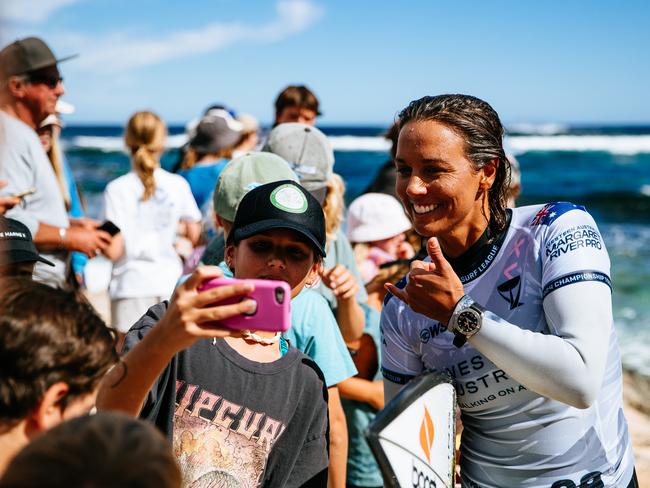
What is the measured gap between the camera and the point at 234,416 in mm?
2113

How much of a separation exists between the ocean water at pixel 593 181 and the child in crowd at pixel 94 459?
Answer: 13.1ft

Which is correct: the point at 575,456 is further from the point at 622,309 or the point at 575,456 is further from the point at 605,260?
the point at 622,309

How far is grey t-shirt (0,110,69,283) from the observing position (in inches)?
149

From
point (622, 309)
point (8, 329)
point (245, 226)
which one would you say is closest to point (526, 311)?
point (245, 226)

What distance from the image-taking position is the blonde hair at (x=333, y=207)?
3705mm

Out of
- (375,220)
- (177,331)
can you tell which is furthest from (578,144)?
(177,331)

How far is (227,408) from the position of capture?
211 centimetres

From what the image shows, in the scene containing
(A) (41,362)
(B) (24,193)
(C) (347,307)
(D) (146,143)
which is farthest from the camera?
(D) (146,143)

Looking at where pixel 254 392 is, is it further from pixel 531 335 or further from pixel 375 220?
pixel 375 220

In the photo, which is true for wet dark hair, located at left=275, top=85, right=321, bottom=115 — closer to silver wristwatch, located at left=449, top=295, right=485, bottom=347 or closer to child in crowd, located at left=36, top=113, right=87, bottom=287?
child in crowd, located at left=36, top=113, right=87, bottom=287

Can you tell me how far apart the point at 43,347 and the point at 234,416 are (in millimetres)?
715

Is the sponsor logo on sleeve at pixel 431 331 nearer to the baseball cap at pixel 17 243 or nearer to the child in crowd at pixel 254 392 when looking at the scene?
the child in crowd at pixel 254 392

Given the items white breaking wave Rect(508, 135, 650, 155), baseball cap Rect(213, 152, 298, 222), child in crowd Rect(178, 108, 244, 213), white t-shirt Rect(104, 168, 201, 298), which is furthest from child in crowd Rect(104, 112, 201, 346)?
white breaking wave Rect(508, 135, 650, 155)

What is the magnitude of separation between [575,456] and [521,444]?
153 mm
